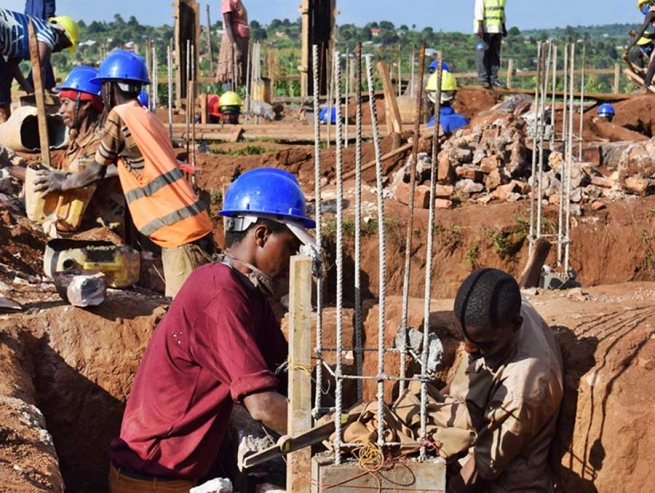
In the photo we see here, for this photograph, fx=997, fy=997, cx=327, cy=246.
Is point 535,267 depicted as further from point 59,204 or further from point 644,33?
point 644,33

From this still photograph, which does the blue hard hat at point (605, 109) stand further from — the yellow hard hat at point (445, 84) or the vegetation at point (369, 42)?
the vegetation at point (369, 42)

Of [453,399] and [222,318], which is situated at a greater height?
[222,318]

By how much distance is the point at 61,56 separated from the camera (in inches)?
2311

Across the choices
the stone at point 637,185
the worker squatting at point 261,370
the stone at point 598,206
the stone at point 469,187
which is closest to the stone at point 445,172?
the stone at point 469,187

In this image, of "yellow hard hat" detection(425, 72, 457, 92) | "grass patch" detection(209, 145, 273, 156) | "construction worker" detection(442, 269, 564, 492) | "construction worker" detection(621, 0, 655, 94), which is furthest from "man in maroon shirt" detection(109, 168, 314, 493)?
"construction worker" detection(621, 0, 655, 94)

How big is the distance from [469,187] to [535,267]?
144 inches

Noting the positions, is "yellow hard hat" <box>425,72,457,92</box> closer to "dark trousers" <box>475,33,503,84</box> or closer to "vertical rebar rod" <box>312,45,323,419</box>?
"dark trousers" <box>475,33,503,84</box>

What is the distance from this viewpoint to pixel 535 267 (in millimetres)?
7559

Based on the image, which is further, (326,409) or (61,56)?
(61,56)

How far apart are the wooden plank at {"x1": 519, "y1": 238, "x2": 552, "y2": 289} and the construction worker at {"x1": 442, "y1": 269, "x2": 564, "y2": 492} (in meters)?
3.00

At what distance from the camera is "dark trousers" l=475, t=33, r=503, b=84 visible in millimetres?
16344

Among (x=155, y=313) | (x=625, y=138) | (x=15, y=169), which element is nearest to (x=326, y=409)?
(x=155, y=313)

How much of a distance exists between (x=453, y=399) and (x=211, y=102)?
13870mm

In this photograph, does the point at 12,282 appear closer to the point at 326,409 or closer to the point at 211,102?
the point at 326,409
